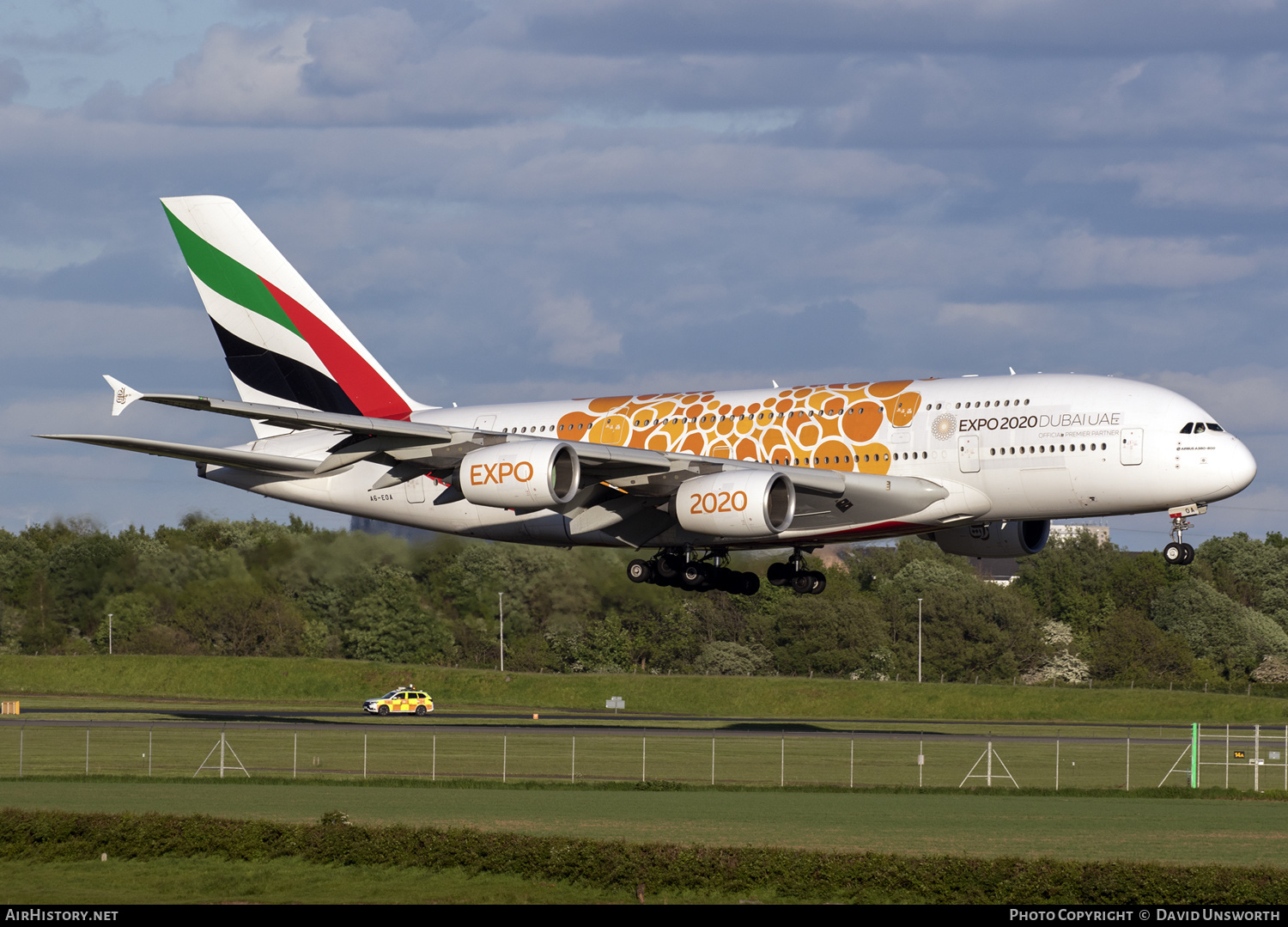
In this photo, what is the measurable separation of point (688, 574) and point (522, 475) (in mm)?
10546

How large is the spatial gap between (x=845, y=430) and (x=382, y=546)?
28.9 m

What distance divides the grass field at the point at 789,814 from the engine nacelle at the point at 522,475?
8.80 metres

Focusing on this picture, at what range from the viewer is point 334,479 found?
58750 millimetres

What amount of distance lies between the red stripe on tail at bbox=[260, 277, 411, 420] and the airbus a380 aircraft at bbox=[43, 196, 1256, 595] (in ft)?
0.24

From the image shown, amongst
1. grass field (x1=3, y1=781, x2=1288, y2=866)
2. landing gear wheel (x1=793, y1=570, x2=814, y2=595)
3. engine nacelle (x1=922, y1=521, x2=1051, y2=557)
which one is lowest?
grass field (x1=3, y1=781, x2=1288, y2=866)

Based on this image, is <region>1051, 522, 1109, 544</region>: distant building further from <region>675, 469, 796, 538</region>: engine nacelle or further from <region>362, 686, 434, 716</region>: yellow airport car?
<region>675, 469, 796, 538</region>: engine nacelle

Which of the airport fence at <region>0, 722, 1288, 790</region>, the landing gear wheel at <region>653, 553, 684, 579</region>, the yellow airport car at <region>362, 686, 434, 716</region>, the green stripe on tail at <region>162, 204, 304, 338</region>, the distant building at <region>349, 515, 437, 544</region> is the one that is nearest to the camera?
the landing gear wheel at <region>653, 553, 684, 579</region>

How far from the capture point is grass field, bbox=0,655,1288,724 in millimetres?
99000

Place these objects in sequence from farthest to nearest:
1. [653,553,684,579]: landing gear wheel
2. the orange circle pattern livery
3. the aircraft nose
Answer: [653,553,684,579]: landing gear wheel
the orange circle pattern livery
the aircraft nose

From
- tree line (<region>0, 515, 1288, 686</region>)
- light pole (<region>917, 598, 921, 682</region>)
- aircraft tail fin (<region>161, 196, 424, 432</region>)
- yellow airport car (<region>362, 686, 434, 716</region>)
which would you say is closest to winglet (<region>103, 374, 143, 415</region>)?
aircraft tail fin (<region>161, 196, 424, 432</region>)

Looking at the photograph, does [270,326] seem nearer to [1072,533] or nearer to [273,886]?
[273,886]
